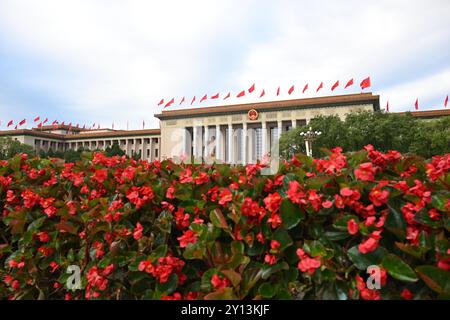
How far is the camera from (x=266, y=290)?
133 centimetres

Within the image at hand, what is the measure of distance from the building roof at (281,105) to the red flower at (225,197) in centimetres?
3634

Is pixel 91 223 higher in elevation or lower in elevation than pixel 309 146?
lower

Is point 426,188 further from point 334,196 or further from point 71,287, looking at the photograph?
point 71,287

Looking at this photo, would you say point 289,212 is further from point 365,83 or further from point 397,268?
point 365,83

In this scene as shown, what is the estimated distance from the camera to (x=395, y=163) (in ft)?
5.18

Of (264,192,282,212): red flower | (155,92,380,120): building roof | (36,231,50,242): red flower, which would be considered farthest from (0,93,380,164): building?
(264,192,282,212): red flower

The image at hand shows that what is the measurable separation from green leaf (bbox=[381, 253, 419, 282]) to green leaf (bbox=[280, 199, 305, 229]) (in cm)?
34

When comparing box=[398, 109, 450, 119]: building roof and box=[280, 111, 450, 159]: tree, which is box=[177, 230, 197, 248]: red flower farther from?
box=[398, 109, 450, 119]: building roof

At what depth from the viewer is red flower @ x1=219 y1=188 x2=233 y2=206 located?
1510mm

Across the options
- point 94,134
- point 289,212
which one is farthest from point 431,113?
point 94,134

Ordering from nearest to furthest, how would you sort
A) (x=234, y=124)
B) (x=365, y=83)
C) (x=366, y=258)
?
(x=366, y=258)
(x=365, y=83)
(x=234, y=124)

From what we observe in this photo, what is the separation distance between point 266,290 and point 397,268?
1.60 feet
